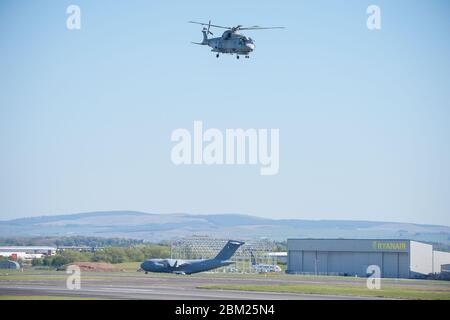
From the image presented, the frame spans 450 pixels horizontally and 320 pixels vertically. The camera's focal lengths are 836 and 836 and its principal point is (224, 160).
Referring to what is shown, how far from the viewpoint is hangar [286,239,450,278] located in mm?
102688

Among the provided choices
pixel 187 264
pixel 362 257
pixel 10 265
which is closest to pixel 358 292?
pixel 187 264

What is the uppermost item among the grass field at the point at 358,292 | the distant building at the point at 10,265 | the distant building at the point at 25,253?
the grass field at the point at 358,292

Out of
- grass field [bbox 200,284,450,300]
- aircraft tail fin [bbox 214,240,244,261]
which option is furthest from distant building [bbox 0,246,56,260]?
grass field [bbox 200,284,450,300]

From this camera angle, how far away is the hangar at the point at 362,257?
10269 centimetres

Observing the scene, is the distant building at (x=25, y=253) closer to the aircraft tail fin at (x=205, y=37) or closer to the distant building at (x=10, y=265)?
the distant building at (x=10, y=265)

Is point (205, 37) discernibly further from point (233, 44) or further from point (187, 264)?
point (187, 264)

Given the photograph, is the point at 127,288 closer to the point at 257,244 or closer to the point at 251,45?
the point at 251,45

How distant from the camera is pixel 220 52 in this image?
2972 inches

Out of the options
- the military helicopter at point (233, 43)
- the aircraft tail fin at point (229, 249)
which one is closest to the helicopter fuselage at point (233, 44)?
the military helicopter at point (233, 43)

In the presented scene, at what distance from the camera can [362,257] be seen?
105 m

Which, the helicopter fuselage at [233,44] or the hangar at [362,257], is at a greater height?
the helicopter fuselage at [233,44]
